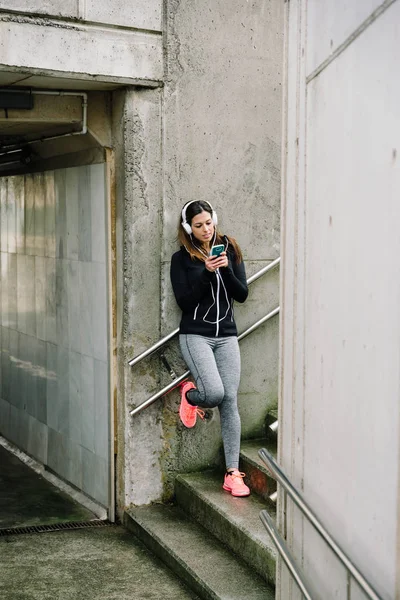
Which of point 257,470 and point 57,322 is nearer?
point 257,470

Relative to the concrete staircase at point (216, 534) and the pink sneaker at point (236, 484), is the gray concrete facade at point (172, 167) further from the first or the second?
the pink sneaker at point (236, 484)

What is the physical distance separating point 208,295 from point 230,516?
4.60ft

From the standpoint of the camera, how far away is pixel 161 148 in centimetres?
584

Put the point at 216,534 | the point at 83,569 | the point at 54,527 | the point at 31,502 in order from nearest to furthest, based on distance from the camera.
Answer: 1. the point at 83,569
2. the point at 216,534
3. the point at 54,527
4. the point at 31,502

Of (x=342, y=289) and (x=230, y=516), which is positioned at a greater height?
(x=342, y=289)

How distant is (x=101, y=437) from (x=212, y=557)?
1.50 meters

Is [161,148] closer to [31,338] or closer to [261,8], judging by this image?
[261,8]

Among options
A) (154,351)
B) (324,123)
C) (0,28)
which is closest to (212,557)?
(154,351)

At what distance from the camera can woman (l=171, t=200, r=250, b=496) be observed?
5.53m

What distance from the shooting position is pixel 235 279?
5.55 metres

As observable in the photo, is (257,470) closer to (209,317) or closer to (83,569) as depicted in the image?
(209,317)

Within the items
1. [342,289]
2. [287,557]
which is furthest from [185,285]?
[342,289]

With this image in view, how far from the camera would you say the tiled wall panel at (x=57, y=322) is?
629cm

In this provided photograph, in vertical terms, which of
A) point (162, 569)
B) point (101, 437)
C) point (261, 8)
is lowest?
point (162, 569)
